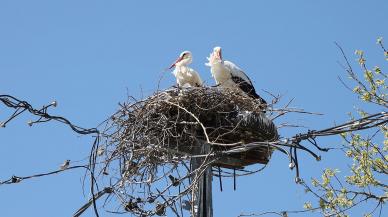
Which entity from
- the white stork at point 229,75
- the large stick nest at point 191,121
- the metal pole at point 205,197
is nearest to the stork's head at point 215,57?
the white stork at point 229,75

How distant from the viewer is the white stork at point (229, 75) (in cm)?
941

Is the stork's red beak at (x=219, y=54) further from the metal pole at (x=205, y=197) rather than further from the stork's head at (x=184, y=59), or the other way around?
the metal pole at (x=205, y=197)

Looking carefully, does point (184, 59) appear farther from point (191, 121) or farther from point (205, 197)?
point (205, 197)

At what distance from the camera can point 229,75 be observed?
31.6 ft

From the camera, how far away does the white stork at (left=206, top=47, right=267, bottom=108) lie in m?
9.41

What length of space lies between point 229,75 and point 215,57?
387 millimetres

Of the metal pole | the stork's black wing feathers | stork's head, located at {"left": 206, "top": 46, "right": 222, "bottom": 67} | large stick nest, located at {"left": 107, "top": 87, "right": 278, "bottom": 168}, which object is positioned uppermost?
stork's head, located at {"left": 206, "top": 46, "right": 222, "bottom": 67}

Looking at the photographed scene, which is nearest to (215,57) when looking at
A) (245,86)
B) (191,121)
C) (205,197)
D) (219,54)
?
(219,54)

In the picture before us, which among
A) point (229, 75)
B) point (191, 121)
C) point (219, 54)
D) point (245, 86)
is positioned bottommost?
point (191, 121)

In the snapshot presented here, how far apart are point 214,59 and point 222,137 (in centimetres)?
252

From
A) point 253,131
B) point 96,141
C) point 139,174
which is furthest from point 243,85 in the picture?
point 96,141

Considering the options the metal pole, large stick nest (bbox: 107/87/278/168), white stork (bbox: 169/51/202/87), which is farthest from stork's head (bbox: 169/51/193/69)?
the metal pole

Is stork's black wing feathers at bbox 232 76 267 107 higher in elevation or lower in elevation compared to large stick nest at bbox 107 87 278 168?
higher

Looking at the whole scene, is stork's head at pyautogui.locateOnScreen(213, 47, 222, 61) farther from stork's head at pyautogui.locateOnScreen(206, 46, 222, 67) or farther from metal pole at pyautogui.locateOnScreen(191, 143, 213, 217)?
metal pole at pyautogui.locateOnScreen(191, 143, 213, 217)
